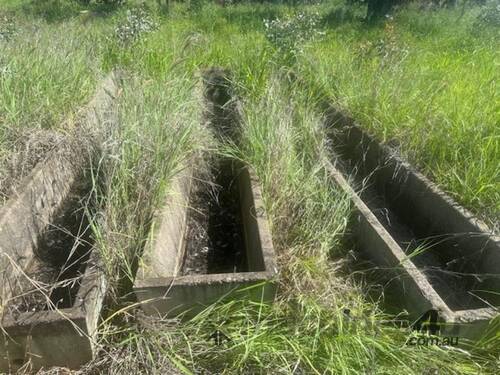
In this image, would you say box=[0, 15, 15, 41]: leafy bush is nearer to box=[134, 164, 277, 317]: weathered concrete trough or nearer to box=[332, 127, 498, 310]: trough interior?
box=[134, 164, 277, 317]: weathered concrete trough

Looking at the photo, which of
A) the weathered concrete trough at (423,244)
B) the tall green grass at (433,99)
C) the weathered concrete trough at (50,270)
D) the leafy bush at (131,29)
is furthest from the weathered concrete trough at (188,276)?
the leafy bush at (131,29)

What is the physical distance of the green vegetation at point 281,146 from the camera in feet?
5.84

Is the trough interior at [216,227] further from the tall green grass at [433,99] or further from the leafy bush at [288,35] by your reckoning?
the leafy bush at [288,35]

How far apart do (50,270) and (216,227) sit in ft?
3.85

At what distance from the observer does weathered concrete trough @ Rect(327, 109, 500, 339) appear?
194 cm

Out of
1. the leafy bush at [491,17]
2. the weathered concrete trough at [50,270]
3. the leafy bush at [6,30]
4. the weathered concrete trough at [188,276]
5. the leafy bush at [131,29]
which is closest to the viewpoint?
the weathered concrete trough at [50,270]

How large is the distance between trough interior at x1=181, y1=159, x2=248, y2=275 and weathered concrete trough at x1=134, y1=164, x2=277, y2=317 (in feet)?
0.45

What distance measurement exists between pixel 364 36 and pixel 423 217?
4.38 m

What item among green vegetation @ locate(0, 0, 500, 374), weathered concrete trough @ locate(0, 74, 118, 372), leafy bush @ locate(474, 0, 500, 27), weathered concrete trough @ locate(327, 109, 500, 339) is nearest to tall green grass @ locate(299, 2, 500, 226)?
green vegetation @ locate(0, 0, 500, 374)

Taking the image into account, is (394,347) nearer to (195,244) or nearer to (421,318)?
(421,318)

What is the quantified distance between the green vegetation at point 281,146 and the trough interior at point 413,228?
191 mm

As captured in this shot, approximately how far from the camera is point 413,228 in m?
2.89

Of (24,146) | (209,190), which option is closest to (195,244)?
(209,190)

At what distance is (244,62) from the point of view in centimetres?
445
